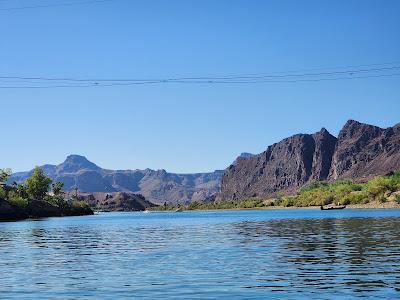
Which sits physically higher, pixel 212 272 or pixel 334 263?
pixel 334 263

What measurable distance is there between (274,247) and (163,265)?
14.9m

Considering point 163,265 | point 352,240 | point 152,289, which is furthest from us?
point 352,240

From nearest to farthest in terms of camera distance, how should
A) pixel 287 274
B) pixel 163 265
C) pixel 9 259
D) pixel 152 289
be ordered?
pixel 152 289
pixel 287 274
pixel 163 265
pixel 9 259

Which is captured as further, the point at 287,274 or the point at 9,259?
the point at 9,259

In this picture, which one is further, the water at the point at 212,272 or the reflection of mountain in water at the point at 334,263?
the reflection of mountain in water at the point at 334,263

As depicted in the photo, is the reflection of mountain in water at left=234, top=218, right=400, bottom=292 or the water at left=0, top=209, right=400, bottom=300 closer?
the water at left=0, top=209, right=400, bottom=300

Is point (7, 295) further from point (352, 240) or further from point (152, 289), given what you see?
point (352, 240)

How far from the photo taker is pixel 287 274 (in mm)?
32125

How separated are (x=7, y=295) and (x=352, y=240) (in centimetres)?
3686

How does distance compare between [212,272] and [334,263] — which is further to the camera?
[334,263]

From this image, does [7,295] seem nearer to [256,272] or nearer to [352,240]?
[256,272]

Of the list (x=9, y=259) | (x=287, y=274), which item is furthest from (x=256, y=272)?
(x=9, y=259)

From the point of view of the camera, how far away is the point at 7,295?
89.9 ft

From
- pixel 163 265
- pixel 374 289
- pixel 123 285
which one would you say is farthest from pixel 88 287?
pixel 374 289
